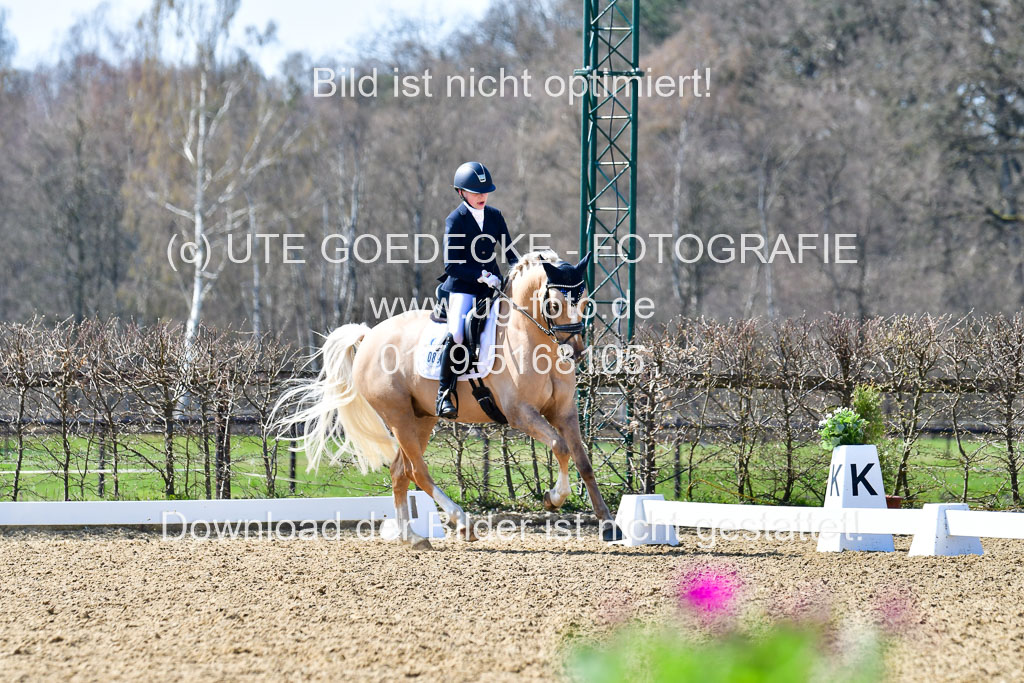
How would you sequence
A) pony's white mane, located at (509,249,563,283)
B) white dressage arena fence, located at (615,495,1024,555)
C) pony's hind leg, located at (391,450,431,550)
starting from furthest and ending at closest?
pony's hind leg, located at (391,450,431,550), pony's white mane, located at (509,249,563,283), white dressage arena fence, located at (615,495,1024,555)

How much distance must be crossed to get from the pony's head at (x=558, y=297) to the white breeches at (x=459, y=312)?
0.47 m

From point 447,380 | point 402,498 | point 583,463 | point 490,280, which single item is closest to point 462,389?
point 447,380

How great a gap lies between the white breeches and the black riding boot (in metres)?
0.06

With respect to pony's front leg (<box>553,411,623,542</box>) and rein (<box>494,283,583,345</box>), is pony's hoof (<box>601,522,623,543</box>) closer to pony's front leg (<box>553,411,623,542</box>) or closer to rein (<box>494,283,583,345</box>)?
pony's front leg (<box>553,411,623,542</box>)

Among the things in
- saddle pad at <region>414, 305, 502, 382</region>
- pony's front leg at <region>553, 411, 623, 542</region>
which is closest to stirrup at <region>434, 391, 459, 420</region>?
saddle pad at <region>414, 305, 502, 382</region>

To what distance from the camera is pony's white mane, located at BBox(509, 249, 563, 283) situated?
6922 millimetres

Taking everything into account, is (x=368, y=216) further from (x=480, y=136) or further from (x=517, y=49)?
(x=517, y=49)

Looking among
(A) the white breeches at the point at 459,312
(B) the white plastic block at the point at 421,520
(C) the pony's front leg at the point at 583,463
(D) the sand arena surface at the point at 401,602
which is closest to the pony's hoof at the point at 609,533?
(C) the pony's front leg at the point at 583,463

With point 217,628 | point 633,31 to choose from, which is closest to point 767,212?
point 633,31

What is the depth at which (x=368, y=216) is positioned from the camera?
29.0 m

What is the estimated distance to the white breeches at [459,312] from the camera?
7.23 metres

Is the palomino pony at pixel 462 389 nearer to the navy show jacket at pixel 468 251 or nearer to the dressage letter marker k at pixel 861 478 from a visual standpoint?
the navy show jacket at pixel 468 251

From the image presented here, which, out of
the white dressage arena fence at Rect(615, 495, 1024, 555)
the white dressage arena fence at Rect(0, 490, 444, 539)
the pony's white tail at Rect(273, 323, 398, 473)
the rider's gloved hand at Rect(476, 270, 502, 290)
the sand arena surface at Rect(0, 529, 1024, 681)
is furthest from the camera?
the white dressage arena fence at Rect(0, 490, 444, 539)

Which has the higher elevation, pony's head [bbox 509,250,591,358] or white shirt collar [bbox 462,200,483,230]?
white shirt collar [bbox 462,200,483,230]
